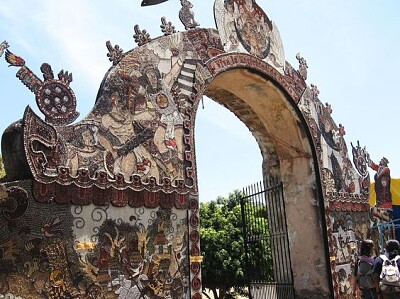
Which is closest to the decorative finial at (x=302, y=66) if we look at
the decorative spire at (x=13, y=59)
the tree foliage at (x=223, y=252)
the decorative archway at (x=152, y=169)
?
the decorative archway at (x=152, y=169)

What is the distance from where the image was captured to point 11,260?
4473mm

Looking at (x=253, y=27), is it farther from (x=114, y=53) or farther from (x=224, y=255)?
(x=224, y=255)

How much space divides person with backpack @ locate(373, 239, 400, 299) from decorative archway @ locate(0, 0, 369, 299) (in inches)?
85.0

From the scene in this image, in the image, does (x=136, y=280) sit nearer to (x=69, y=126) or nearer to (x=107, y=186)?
(x=107, y=186)

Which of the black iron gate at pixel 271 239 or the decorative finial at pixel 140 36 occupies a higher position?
the decorative finial at pixel 140 36

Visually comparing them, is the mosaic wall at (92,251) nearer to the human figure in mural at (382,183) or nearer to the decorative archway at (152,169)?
the decorative archway at (152,169)

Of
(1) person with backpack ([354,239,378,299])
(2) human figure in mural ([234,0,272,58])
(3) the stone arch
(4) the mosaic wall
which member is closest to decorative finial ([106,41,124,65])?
(4) the mosaic wall

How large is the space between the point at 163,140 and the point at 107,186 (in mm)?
1097

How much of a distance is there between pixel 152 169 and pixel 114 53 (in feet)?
5.18

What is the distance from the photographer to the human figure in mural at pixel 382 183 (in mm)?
9719

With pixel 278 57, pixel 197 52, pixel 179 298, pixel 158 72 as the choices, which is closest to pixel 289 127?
pixel 278 57

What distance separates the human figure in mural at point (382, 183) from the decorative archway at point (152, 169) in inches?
50.6

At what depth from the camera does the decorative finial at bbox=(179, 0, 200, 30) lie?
6996mm

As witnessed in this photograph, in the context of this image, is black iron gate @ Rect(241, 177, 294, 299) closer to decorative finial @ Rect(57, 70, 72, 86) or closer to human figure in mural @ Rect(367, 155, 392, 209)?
human figure in mural @ Rect(367, 155, 392, 209)
